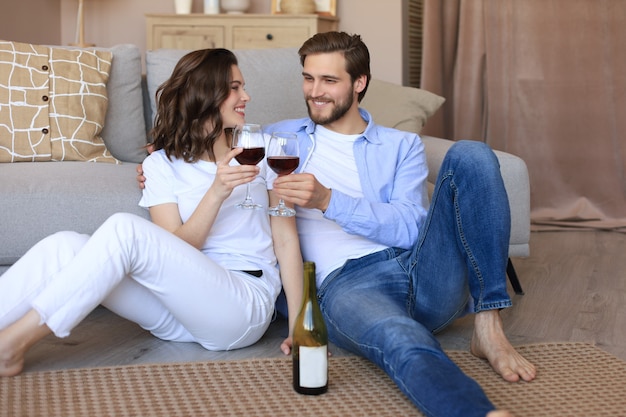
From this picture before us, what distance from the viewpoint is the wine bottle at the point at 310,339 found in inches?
72.2

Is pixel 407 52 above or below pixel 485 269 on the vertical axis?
above

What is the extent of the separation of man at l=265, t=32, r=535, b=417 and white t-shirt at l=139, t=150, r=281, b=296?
0.14m

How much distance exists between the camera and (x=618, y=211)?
4.48 meters

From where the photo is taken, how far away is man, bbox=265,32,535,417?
2.01 meters

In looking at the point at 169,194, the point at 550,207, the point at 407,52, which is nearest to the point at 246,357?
the point at 169,194

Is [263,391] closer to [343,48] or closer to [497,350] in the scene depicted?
[497,350]

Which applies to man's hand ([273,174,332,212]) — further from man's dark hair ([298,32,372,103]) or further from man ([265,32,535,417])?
man's dark hair ([298,32,372,103])

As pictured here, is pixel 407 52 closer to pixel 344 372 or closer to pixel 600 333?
pixel 600 333

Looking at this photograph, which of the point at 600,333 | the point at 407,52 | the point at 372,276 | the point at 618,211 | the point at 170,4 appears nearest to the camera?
A: the point at 372,276

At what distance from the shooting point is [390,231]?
2264 millimetres

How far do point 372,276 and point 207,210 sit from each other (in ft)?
1.53

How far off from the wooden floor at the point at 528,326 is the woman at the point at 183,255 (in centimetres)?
8

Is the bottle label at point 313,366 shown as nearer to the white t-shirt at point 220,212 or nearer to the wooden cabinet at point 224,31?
the white t-shirt at point 220,212

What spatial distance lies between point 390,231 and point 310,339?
20.2 inches
